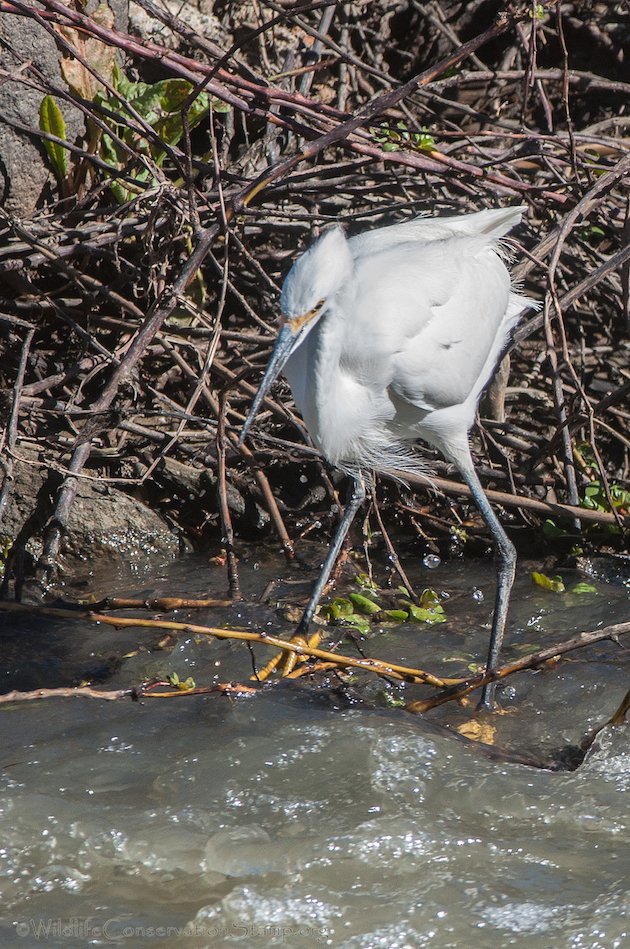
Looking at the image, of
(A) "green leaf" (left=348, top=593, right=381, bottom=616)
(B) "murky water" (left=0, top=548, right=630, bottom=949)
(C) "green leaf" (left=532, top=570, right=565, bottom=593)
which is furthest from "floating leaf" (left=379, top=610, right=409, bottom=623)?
(C) "green leaf" (left=532, top=570, right=565, bottom=593)

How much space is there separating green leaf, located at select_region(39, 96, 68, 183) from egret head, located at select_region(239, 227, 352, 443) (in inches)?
66.5

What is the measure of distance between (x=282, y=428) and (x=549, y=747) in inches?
80.6

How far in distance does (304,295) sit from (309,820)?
4.44ft

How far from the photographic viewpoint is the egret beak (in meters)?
2.67

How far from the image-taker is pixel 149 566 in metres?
4.25

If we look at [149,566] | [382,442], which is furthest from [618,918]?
[149,566]

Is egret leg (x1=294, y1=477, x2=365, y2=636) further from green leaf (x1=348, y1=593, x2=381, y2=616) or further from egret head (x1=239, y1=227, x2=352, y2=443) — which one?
egret head (x1=239, y1=227, x2=352, y2=443)

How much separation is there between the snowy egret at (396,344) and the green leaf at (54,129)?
4.55ft

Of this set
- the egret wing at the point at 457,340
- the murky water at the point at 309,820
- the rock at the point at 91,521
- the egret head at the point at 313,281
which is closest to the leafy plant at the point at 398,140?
the egret wing at the point at 457,340

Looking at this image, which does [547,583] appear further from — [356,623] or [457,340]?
[457,340]

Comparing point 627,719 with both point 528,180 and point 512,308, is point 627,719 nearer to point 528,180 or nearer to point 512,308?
point 512,308

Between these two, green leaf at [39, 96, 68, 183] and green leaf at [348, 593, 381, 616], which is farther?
green leaf at [39, 96, 68, 183]

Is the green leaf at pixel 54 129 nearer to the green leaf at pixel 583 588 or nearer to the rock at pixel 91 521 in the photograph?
the rock at pixel 91 521

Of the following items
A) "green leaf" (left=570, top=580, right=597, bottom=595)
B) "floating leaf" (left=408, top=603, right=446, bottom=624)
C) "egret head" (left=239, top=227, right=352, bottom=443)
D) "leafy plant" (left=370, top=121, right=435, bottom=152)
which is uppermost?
"leafy plant" (left=370, top=121, right=435, bottom=152)
